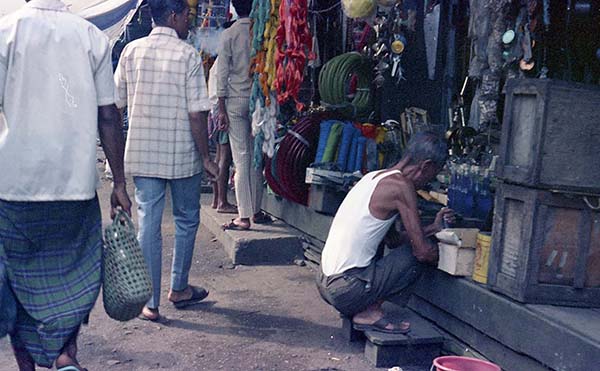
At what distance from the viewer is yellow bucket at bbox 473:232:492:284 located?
4.08m

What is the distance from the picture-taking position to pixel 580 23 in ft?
18.5

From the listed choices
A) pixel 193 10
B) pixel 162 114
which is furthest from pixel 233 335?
pixel 193 10

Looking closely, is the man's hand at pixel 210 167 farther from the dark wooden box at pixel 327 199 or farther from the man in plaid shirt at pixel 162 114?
the dark wooden box at pixel 327 199

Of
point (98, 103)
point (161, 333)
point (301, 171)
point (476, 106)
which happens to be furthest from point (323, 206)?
point (98, 103)

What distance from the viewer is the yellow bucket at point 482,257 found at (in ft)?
13.4

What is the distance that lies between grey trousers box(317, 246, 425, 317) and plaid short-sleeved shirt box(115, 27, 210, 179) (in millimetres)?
1261

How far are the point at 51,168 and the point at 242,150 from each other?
3.28 meters

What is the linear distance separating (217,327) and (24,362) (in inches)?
59.8

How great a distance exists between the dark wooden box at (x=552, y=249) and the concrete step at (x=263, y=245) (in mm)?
2934

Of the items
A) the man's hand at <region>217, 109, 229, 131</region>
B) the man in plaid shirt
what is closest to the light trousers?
the man's hand at <region>217, 109, 229, 131</region>

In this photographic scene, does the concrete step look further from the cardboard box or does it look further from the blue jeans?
the cardboard box

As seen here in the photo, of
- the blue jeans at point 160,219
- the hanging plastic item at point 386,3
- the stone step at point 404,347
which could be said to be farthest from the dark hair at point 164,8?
the stone step at point 404,347

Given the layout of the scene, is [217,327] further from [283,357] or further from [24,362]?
[24,362]

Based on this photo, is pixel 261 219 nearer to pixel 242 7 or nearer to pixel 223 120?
pixel 223 120
